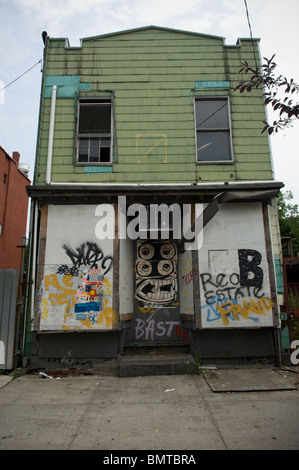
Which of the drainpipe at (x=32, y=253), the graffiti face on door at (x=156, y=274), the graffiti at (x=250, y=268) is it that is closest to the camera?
the graffiti at (x=250, y=268)

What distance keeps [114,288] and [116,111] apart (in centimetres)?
427

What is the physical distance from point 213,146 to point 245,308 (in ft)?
12.7

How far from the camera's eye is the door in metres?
7.43

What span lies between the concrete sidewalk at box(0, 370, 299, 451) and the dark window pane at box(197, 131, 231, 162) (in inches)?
191

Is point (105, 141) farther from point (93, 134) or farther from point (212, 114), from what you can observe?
point (212, 114)

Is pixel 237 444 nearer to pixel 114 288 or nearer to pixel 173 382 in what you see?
pixel 173 382

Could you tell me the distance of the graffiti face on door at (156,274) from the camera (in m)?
7.54

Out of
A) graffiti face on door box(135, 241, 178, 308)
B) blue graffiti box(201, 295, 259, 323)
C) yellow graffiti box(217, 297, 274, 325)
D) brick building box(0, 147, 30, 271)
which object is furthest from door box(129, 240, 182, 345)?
brick building box(0, 147, 30, 271)

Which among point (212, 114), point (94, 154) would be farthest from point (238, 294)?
point (94, 154)

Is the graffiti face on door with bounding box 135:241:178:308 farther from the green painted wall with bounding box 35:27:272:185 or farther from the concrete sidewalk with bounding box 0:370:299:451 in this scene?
the concrete sidewalk with bounding box 0:370:299:451

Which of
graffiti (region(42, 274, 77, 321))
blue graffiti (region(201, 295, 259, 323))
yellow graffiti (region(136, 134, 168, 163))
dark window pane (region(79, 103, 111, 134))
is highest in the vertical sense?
dark window pane (region(79, 103, 111, 134))

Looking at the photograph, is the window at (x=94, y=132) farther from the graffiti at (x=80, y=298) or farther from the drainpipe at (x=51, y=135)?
the graffiti at (x=80, y=298)

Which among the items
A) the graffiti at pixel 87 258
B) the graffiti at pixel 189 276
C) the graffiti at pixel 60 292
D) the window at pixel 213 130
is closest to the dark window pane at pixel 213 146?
the window at pixel 213 130

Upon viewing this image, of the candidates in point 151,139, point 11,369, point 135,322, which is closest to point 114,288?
point 135,322
